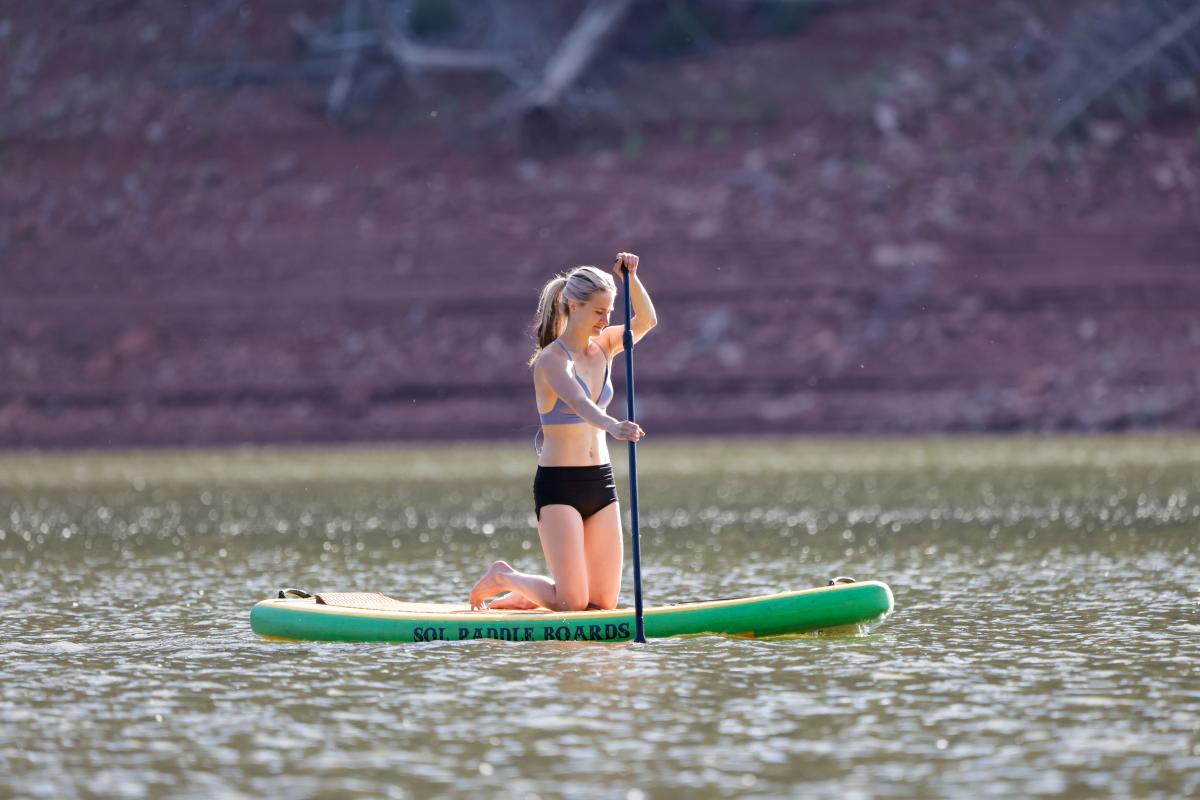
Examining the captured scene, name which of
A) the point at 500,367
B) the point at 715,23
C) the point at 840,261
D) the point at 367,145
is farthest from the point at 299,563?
the point at 715,23

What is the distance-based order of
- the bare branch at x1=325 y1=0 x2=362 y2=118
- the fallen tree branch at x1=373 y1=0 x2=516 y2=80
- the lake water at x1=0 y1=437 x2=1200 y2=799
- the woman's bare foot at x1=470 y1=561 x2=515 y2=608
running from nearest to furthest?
the lake water at x1=0 y1=437 x2=1200 y2=799
the woman's bare foot at x1=470 y1=561 x2=515 y2=608
the fallen tree branch at x1=373 y1=0 x2=516 y2=80
the bare branch at x1=325 y1=0 x2=362 y2=118

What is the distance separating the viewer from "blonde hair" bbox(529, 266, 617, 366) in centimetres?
1255

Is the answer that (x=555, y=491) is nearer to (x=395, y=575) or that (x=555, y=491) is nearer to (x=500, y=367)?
(x=395, y=575)

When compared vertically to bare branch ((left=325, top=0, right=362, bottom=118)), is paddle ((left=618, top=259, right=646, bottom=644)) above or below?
below

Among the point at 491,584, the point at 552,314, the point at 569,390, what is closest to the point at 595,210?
the point at 491,584

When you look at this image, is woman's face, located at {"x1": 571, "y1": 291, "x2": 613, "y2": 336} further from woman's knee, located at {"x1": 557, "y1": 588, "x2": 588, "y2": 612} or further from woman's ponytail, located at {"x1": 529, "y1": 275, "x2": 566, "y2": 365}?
woman's knee, located at {"x1": 557, "y1": 588, "x2": 588, "y2": 612}

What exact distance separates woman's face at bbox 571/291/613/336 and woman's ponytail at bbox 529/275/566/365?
0.17 m

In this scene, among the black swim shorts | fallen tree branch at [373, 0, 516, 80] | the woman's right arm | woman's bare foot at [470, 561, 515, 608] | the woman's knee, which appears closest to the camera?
the woman's right arm

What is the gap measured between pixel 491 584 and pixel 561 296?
201 cm

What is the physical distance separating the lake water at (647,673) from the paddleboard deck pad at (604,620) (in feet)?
0.39

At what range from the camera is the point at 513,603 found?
13312mm

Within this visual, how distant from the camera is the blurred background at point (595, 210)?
47.3m

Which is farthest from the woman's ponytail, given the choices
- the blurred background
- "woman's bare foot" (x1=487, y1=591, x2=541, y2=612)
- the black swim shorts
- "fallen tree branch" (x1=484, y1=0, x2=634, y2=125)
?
"fallen tree branch" (x1=484, y1=0, x2=634, y2=125)

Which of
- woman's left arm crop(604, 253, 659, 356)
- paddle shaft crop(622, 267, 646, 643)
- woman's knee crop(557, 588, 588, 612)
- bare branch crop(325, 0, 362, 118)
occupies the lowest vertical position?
woman's knee crop(557, 588, 588, 612)
